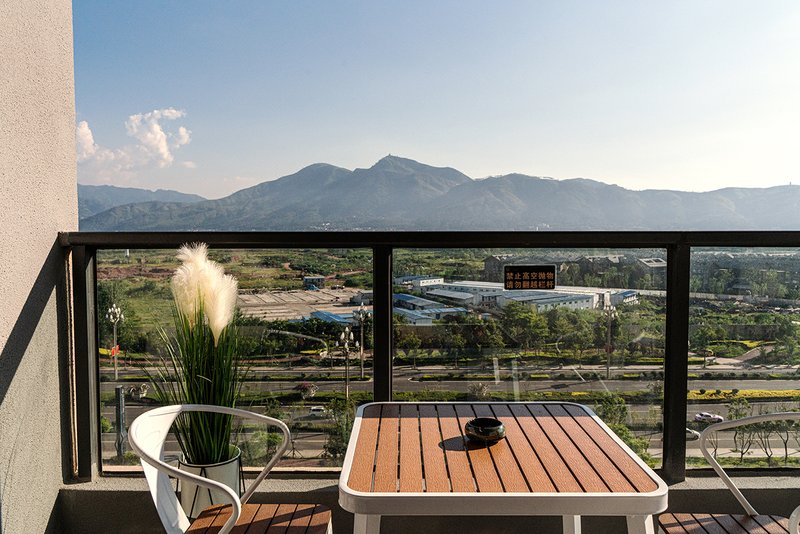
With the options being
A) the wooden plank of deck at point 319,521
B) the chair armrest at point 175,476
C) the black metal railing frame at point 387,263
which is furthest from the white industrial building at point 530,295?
the chair armrest at point 175,476

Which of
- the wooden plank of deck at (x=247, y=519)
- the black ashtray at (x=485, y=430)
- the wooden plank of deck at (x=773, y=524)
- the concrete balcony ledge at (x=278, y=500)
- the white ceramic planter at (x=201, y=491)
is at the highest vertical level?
the black ashtray at (x=485, y=430)

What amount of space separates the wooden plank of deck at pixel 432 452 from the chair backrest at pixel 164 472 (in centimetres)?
52

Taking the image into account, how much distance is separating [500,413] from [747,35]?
1207 cm

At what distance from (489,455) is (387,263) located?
1.32 metres

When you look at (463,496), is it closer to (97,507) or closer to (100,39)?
(97,507)

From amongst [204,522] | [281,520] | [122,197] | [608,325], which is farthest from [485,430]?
[122,197]

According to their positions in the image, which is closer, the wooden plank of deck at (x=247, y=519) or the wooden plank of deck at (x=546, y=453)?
the wooden plank of deck at (x=546, y=453)

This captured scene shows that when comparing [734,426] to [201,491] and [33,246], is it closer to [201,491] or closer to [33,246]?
[201,491]

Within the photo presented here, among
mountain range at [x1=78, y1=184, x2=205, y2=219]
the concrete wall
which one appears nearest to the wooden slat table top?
the concrete wall

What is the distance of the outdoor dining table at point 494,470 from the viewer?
4.84 feet

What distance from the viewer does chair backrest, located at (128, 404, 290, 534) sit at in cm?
177

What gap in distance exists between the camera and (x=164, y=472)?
1.89 metres

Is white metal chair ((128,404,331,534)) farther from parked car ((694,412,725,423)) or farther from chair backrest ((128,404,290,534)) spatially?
parked car ((694,412,725,423))

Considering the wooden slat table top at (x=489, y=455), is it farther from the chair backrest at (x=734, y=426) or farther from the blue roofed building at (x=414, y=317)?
the blue roofed building at (x=414, y=317)
